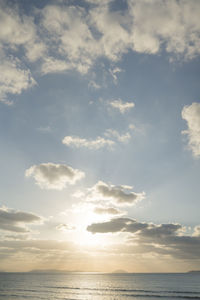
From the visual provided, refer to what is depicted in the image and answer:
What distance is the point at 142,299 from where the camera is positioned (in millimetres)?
71625

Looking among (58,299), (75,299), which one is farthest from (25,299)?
(75,299)

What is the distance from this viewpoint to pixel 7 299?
68.6 metres

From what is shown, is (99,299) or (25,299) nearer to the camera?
(25,299)

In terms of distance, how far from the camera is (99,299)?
73.2m

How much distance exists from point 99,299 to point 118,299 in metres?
6.84

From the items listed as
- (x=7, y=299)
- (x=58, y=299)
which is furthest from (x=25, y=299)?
(x=58, y=299)

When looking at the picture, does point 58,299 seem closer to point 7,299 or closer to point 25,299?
point 25,299

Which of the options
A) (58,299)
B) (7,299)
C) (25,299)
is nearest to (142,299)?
(58,299)

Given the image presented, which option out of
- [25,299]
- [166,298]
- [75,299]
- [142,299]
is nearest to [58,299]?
[75,299]

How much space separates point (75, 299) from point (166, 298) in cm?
3239

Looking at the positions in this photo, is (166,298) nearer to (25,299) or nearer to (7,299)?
(25,299)

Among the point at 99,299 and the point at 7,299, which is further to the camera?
the point at 99,299

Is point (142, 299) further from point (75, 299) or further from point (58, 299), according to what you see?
point (58, 299)

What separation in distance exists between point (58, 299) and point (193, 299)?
156ft
